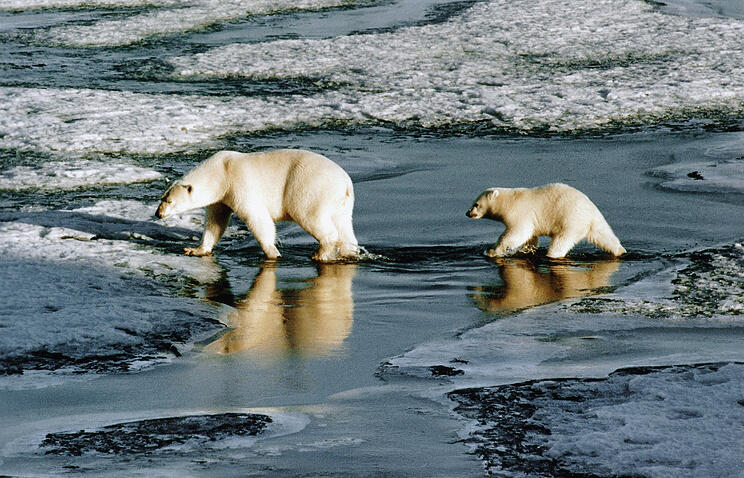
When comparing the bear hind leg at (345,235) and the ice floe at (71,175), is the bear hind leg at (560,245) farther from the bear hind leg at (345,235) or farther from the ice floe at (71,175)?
the ice floe at (71,175)

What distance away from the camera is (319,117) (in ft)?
52.1

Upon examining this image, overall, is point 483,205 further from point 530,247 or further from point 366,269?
point 366,269

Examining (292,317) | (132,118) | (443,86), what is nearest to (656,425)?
(292,317)

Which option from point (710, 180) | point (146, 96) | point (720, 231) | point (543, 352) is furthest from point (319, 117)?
point (543, 352)

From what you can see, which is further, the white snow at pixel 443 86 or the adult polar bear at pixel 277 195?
the white snow at pixel 443 86

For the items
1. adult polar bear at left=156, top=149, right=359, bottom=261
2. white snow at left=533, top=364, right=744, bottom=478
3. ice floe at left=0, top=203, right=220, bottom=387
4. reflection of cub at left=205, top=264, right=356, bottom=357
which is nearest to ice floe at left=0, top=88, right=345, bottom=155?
ice floe at left=0, top=203, right=220, bottom=387

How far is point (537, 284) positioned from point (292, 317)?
204cm

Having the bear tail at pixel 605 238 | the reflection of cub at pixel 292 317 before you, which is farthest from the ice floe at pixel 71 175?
the bear tail at pixel 605 238

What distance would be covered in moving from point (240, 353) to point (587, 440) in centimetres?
239

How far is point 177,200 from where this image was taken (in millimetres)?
9328

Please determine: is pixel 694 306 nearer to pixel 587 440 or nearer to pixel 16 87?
pixel 587 440

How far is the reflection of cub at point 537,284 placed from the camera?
8.07m

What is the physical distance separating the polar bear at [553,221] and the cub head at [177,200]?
255 centimetres

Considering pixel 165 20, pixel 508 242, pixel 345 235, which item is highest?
pixel 165 20
